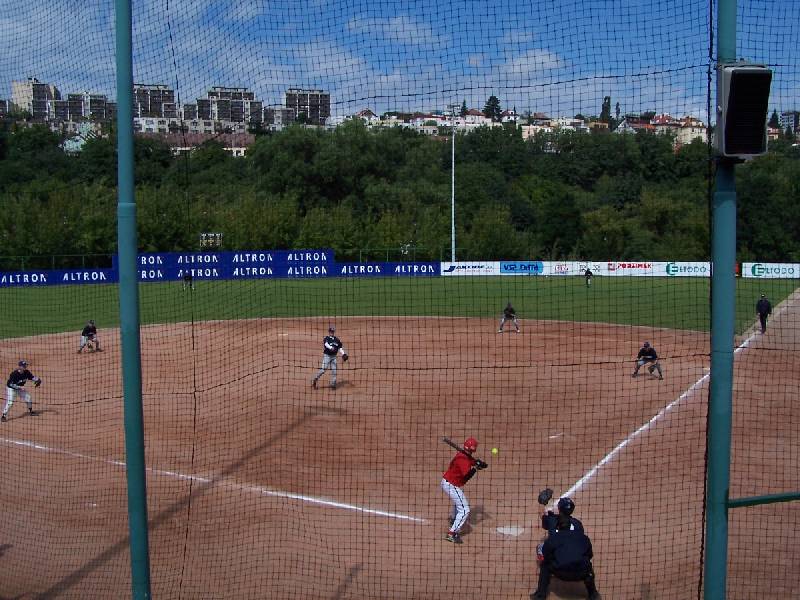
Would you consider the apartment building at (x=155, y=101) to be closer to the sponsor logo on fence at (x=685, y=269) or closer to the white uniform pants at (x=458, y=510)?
the white uniform pants at (x=458, y=510)

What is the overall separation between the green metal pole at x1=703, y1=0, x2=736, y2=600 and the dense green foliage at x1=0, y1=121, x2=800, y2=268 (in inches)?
227

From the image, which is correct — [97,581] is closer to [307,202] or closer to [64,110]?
[64,110]

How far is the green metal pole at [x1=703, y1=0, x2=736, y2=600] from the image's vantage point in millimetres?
4543

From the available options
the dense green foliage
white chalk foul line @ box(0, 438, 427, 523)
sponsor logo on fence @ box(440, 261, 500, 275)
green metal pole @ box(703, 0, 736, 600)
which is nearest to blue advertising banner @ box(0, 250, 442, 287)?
sponsor logo on fence @ box(440, 261, 500, 275)

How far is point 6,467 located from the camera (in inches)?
592

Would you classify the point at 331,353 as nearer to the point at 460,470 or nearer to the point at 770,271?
the point at 460,470

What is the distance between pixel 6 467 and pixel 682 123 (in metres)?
13.3

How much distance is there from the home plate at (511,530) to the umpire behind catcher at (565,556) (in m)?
2.13

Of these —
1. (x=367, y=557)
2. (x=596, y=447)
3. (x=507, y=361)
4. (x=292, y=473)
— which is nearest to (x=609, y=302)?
(x=507, y=361)

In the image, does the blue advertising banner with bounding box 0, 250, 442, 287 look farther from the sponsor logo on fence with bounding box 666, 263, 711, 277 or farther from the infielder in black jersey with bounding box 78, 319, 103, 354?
the sponsor logo on fence with bounding box 666, 263, 711, 277

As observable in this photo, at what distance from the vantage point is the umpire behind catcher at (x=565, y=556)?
9.00 metres

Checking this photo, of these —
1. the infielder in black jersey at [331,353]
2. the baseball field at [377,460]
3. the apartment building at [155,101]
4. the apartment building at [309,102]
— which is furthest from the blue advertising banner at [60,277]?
the apartment building at [309,102]

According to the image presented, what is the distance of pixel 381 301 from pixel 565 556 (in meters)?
29.5

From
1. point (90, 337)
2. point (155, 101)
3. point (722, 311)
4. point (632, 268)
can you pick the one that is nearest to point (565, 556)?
point (722, 311)
